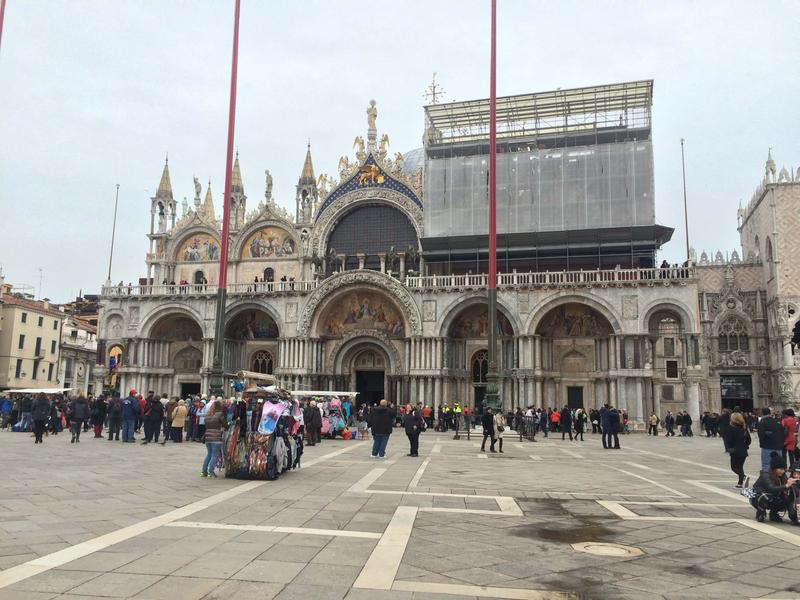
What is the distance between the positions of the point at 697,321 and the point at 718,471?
66.8ft

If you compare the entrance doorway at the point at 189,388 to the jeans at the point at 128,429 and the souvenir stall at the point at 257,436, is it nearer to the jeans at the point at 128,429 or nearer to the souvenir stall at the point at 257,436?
the jeans at the point at 128,429

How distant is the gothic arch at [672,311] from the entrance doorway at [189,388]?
29392 millimetres

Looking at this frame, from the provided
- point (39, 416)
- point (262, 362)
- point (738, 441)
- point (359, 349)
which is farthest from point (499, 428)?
point (262, 362)

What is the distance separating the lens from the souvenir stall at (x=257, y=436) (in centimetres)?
1307

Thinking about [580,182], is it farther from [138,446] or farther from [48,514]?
[48,514]

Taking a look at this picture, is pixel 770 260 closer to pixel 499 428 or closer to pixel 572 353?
pixel 572 353

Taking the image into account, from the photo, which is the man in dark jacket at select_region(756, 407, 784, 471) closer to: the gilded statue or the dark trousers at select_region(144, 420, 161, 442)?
the dark trousers at select_region(144, 420, 161, 442)

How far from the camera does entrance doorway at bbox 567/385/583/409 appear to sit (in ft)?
127

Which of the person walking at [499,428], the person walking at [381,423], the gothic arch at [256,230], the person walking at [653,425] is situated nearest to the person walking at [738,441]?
the person walking at [499,428]

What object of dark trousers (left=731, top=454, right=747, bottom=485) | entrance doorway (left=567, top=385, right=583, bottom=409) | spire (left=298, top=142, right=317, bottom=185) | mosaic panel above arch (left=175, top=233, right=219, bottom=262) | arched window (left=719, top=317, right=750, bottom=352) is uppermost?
spire (left=298, top=142, right=317, bottom=185)

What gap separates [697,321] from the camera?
35.2 m

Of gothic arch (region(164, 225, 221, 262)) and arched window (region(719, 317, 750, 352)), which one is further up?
gothic arch (region(164, 225, 221, 262))

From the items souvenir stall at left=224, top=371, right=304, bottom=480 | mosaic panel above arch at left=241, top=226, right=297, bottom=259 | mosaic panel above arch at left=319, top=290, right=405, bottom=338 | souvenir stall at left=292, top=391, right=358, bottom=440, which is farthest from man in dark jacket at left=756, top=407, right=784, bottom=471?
mosaic panel above arch at left=241, top=226, right=297, bottom=259

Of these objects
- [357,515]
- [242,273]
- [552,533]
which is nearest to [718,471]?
[552,533]
